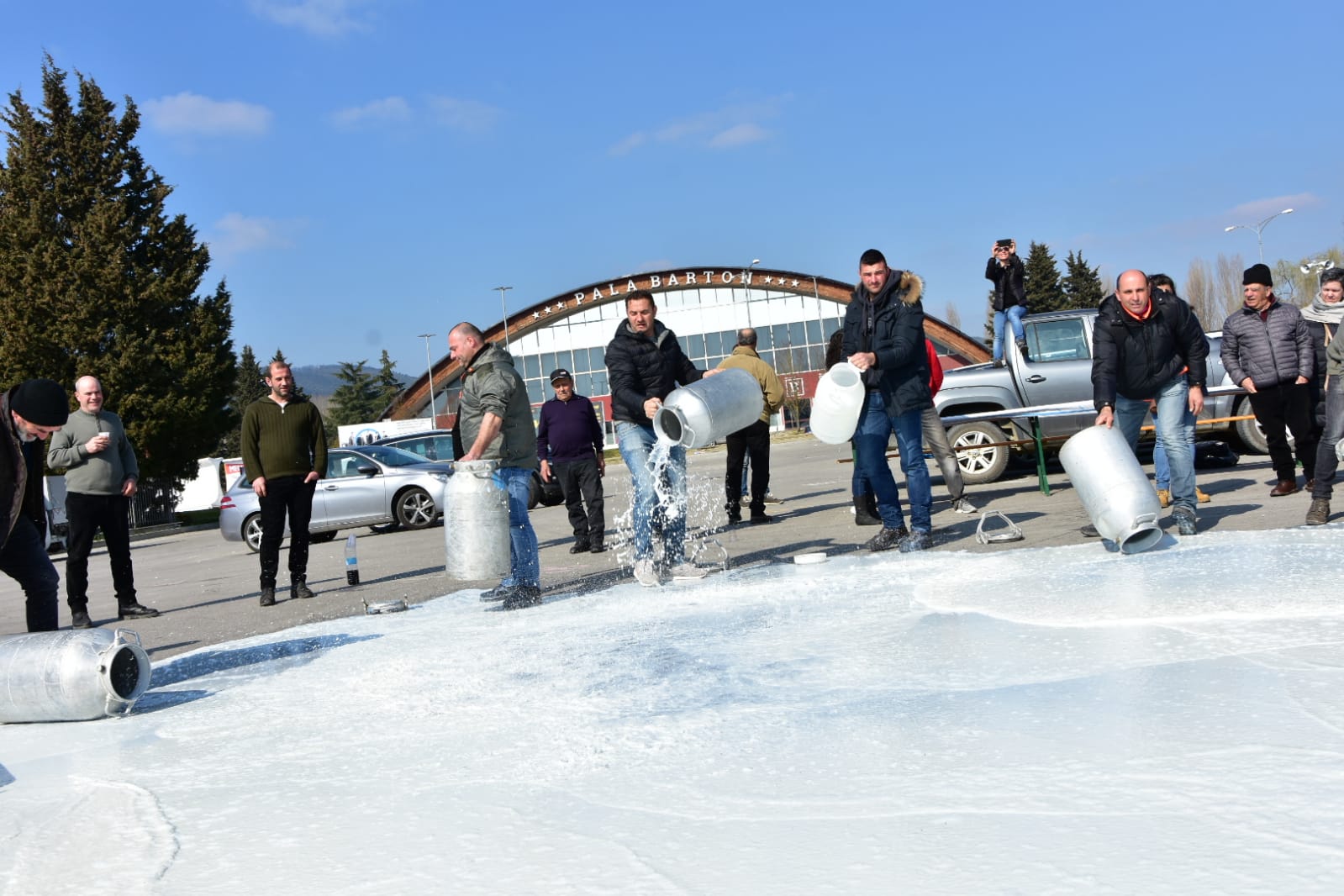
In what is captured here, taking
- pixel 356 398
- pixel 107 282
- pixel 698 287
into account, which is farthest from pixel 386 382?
pixel 107 282

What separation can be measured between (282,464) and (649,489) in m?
3.40

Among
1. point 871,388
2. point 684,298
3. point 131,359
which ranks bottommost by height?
point 871,388

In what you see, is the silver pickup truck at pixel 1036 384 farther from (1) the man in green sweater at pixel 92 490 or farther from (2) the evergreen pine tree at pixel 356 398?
(2) the evergreen pine tree at pixel 356 398

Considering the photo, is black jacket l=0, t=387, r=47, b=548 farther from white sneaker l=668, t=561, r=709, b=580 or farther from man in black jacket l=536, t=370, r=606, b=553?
man in black jacket l=536, t=370, r=606, b=553

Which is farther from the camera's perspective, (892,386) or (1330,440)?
(892,386)

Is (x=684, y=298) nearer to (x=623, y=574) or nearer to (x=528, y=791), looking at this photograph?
(x=623, y=574)

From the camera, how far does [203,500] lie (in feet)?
155

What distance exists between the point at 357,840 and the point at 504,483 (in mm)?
4445

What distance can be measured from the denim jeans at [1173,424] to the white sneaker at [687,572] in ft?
9.94

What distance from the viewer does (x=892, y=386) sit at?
8.32m

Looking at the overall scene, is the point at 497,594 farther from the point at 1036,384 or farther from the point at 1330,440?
the point at 1036,384

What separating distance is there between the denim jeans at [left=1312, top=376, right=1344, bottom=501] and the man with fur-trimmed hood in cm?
246

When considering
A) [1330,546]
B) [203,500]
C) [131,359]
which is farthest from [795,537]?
[203,500]

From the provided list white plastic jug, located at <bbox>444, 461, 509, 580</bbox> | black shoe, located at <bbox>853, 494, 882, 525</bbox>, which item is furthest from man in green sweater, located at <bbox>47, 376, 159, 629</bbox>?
black shoe, located at <bbox>853, 494, 882, 525</bbox>
